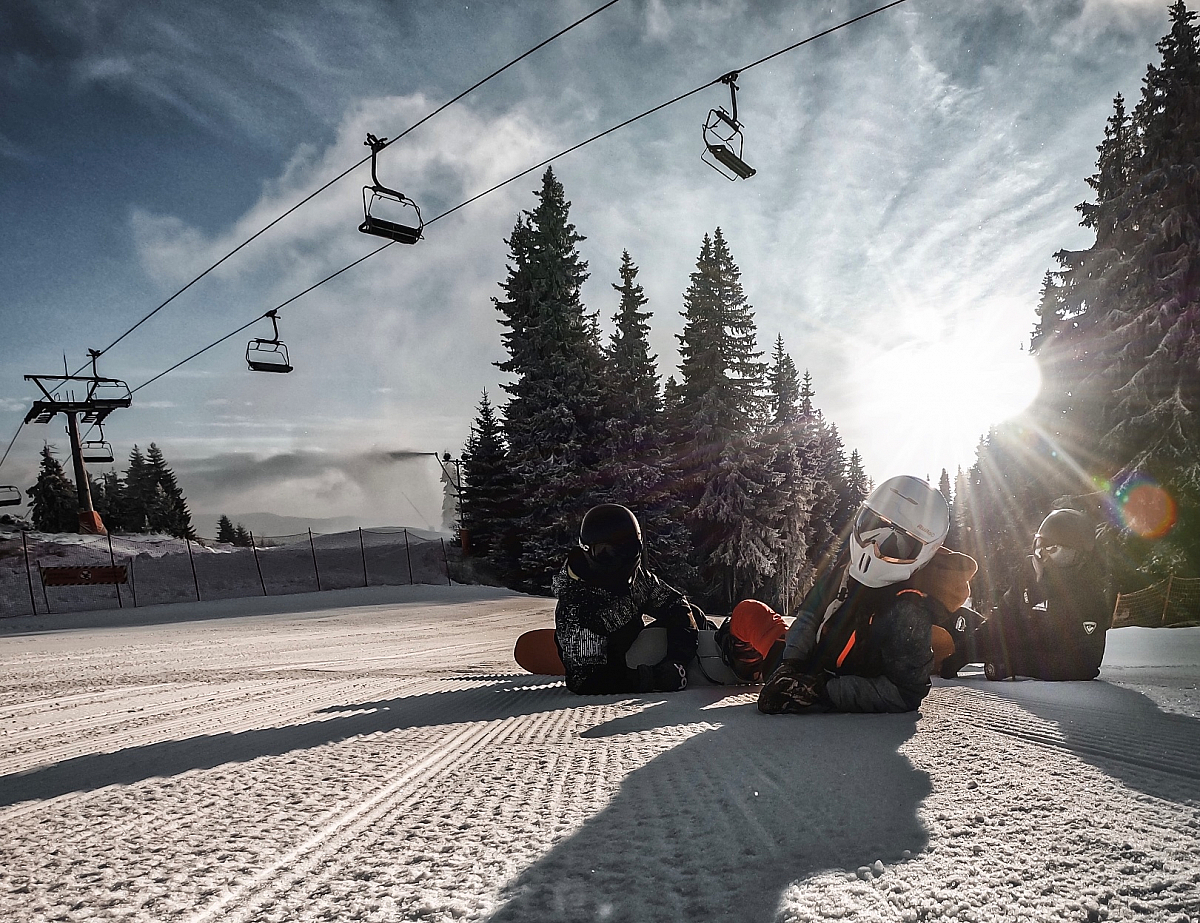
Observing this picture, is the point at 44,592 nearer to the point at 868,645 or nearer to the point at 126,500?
the point at 868,645

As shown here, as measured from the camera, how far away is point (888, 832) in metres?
1.14

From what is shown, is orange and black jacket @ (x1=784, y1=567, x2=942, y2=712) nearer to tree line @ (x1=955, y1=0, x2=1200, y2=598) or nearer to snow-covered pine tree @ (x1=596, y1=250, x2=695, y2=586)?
tree line @ (x1=955, y1=0, x2=1200, y2=598)

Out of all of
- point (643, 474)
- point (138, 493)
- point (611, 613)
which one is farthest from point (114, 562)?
point (138, 493)

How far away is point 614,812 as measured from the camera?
4.22ft

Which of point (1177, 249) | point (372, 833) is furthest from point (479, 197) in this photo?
point (1177, 249)

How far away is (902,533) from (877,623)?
355 mm

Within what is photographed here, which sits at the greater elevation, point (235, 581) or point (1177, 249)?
point (1177, 249)

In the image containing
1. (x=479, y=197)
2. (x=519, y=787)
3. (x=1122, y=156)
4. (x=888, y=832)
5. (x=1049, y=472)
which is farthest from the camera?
(x=1049, y=472)

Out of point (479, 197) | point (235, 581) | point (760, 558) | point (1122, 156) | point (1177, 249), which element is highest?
point (1122, 156)

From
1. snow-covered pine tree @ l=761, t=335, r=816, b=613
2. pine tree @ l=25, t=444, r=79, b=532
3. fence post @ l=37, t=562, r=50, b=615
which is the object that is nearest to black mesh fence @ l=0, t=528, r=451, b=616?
fence post @ l=37, t=562, r=50, b=615

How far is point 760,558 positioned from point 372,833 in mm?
24161

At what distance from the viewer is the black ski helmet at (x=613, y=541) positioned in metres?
3.16

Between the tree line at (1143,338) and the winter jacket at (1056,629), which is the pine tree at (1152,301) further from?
the winter jacket at (1056,629)

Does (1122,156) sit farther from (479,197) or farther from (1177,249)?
(479,197)
